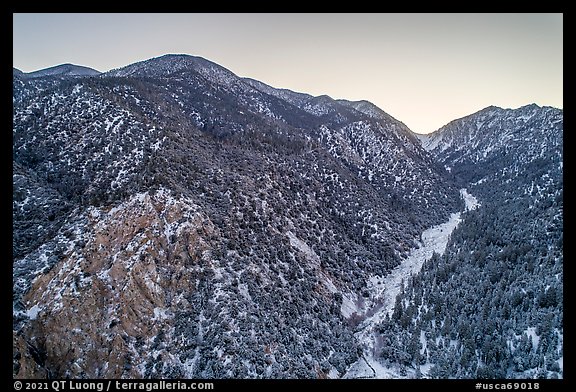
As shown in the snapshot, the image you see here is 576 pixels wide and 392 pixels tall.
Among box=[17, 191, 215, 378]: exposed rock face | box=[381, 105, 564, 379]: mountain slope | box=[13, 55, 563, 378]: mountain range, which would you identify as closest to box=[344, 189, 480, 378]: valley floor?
box=[13, 55, 563, 378]: mountain range

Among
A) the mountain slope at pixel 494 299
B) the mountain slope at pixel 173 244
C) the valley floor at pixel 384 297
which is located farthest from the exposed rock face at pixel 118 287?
the mountain slope at pixel 494 299

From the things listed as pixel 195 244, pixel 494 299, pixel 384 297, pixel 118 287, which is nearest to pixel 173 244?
pixel 195 244

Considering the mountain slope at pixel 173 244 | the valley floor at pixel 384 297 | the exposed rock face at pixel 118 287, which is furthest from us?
the valley floor at pixel 384 297

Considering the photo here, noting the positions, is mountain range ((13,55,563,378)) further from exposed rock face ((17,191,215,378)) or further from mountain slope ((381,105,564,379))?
mountain slope ((381,105,564,379))

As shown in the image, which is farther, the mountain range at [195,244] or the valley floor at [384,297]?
the valley floor at [384,297]

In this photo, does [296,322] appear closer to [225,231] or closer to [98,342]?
[225,231]

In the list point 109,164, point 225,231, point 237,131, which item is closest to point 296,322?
point 225,231

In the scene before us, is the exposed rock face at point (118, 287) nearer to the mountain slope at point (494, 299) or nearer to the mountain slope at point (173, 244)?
the mountain slope at point (173, 244)

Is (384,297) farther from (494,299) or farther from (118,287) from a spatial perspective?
(118,287)
